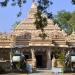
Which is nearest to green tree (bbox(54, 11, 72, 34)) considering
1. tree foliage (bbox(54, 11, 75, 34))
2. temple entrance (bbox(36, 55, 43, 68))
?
tree foliage (bbox(54, 11, 75, 34))

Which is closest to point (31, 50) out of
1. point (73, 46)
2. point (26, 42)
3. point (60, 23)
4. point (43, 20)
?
point (26, 42)

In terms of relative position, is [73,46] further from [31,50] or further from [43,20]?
[43,20]

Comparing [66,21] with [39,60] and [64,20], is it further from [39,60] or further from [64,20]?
[39,60]

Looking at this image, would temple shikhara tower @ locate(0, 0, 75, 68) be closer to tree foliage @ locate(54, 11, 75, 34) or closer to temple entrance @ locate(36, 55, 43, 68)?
temple entrance @ locate(36, 55, 43, 68)

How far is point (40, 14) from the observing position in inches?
874

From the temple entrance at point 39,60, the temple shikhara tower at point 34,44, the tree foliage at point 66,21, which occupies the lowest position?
the temple entrance at point 39,60

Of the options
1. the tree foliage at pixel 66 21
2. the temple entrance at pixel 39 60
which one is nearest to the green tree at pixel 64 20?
the tree foliage at pixel 66 21

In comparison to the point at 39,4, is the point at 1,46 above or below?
below

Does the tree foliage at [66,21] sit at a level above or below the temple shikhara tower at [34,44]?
above

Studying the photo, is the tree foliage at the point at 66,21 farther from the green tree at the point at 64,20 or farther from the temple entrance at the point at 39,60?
the temple entrance at the point at 39,60

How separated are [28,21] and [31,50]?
21.3 feet

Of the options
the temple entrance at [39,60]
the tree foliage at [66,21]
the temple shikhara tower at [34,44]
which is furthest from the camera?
the tree foliage at [66,21]

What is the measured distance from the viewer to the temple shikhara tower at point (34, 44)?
5328cm

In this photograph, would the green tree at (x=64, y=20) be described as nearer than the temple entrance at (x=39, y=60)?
No
